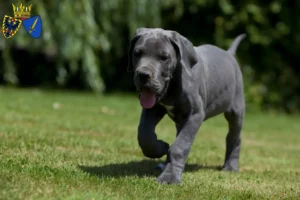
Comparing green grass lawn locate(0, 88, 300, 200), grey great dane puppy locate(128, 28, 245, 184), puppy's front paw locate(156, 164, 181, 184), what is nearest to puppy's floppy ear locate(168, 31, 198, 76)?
grey great dane puppy locate(128, 28, 245, 184)

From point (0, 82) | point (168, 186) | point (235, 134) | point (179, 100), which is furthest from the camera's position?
point (0, 82)

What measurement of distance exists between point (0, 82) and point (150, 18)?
4.29 meters

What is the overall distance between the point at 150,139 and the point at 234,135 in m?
1.70

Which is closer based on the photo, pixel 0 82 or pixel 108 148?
pixel 108 148

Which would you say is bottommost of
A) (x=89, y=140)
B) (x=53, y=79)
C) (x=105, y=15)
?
(x=53, y=79)

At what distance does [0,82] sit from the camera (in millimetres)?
15219

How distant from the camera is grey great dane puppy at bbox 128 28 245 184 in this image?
16.6ft

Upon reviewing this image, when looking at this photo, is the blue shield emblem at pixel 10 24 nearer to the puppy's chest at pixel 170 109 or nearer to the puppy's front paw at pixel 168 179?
the puppy's chest at pixel 170 109

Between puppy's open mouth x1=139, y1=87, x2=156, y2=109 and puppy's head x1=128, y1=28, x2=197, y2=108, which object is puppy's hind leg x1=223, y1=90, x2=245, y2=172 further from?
puppy's open mouth x1=139, y1=87, x2=156, y2=109

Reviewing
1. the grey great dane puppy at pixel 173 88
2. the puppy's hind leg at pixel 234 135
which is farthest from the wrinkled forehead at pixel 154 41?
the puppy's hind leg at pixel 234 135

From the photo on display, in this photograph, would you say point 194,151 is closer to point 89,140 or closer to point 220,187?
point 89,140

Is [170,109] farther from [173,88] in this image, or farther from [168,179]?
[168,179]

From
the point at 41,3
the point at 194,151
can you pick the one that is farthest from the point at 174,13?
the point at 194,151

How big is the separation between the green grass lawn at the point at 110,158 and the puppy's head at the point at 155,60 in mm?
745
